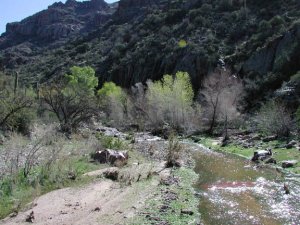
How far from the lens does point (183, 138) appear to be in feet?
192

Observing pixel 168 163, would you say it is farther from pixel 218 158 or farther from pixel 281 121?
pixel 281 121

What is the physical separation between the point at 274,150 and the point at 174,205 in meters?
18.4

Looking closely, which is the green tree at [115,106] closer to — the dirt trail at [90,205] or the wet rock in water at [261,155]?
A: the wet rock in water at [261,155]

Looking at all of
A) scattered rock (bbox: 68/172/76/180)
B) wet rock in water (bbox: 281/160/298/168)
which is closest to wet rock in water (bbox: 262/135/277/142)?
wet rock in water (bbox: 281/160/298/168)

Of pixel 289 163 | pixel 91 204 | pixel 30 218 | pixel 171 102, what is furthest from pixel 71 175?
pixel 171 102

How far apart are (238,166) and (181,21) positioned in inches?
3701

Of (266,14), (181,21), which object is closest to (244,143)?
(266,14)

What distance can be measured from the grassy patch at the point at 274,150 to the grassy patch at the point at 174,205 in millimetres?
8691

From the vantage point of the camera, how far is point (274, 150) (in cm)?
3750

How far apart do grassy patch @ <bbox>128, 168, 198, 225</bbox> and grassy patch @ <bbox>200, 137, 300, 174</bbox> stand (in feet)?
28.5

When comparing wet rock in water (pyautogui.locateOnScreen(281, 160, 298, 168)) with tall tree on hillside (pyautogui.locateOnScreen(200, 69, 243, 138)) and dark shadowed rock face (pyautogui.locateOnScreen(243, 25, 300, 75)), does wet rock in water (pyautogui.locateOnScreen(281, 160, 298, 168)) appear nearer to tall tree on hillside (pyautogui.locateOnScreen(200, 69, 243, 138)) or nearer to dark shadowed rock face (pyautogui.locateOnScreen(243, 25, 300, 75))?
tall tree on hillside (pyautogui.locateOnScreen(200, 69, 243, 138))

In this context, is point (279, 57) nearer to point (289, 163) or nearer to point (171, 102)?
point (171, 102)

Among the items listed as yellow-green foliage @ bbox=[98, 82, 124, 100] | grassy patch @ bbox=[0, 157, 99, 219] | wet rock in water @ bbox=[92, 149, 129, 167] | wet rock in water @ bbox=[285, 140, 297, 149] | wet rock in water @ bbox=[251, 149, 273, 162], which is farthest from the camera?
yellow-green foliage @ bbox=[98, 82, 124, 100]

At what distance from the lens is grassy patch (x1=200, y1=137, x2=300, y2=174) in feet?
109
